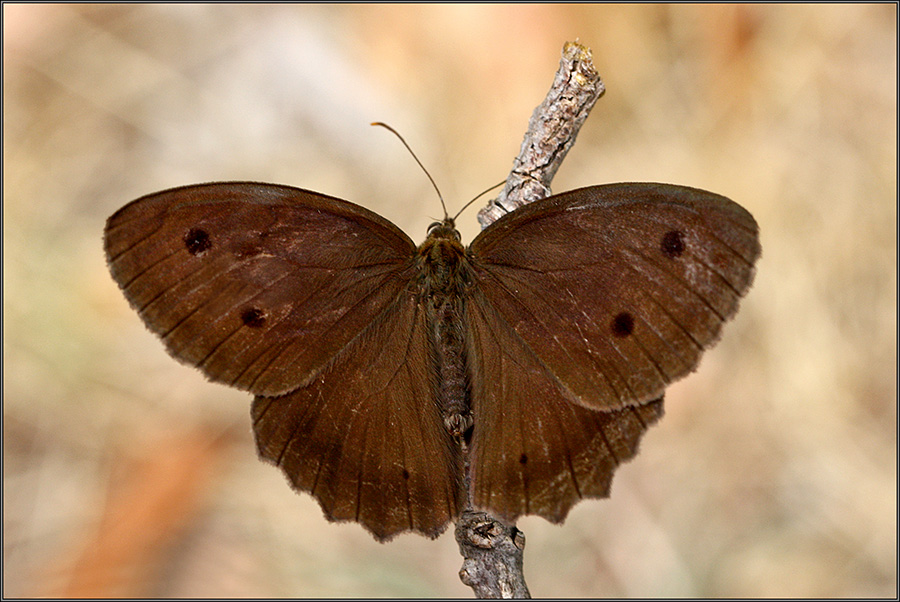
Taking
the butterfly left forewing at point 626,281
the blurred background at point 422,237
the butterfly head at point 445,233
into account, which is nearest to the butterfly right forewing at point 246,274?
the butterfly head at point 445,233

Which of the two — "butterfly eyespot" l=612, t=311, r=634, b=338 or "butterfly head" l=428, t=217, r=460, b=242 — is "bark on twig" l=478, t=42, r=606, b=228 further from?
"butterfly eyespot" l=612, t=311, r=634, b=338

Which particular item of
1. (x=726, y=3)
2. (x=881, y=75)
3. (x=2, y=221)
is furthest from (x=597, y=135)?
(x=2, y=221)

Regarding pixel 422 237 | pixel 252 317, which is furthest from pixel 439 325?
pixel 422 237

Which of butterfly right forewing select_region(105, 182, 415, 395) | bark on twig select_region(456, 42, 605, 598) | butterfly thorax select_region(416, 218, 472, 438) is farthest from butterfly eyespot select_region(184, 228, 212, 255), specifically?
bark on twig select_region(456, 42, 605, 598)

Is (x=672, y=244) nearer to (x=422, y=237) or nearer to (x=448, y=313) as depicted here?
(x=448, y=313)

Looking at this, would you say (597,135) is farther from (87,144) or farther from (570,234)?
(87,144)

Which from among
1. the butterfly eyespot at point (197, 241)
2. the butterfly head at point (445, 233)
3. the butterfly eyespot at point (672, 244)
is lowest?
the butterfly eyespot at point (672, 244)

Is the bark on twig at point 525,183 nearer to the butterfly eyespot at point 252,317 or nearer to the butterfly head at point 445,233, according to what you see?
the butterfly head at point 445,233
